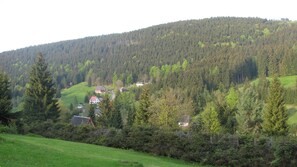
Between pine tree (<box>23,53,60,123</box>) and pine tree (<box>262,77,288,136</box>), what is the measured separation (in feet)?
105

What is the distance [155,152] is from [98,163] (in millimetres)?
16648

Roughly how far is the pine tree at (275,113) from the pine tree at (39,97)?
32.0m

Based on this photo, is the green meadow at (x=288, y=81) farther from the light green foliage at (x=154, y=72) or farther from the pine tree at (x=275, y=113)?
the light green foliage at (x=154, y=72)

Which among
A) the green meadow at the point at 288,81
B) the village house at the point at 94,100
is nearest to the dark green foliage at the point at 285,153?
the green meadow at the point at 288,81

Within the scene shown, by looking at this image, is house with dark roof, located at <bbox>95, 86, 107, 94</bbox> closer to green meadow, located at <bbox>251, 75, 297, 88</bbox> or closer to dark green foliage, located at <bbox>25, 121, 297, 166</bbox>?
green meadow, located at <bbox>251, 75, 297, 88</bbox>

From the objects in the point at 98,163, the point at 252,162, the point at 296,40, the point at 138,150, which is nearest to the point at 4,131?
the point at 138,150

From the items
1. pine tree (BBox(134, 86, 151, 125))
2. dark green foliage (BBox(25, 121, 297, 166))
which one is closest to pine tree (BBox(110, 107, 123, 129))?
pine tree (BBox(134, 86, 151, 125))

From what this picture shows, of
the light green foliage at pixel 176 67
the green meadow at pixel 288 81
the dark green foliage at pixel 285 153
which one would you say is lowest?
the dark green foliage at pixel 285 153

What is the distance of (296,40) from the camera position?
181 metres

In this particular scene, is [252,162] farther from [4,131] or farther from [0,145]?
[4,131]

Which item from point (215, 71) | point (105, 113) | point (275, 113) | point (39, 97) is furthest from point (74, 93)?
point (275, 113)

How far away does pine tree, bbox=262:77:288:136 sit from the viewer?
5063cm

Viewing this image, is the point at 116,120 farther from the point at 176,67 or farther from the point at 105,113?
the point at 176,67

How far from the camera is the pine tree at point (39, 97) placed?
57.1 meters
